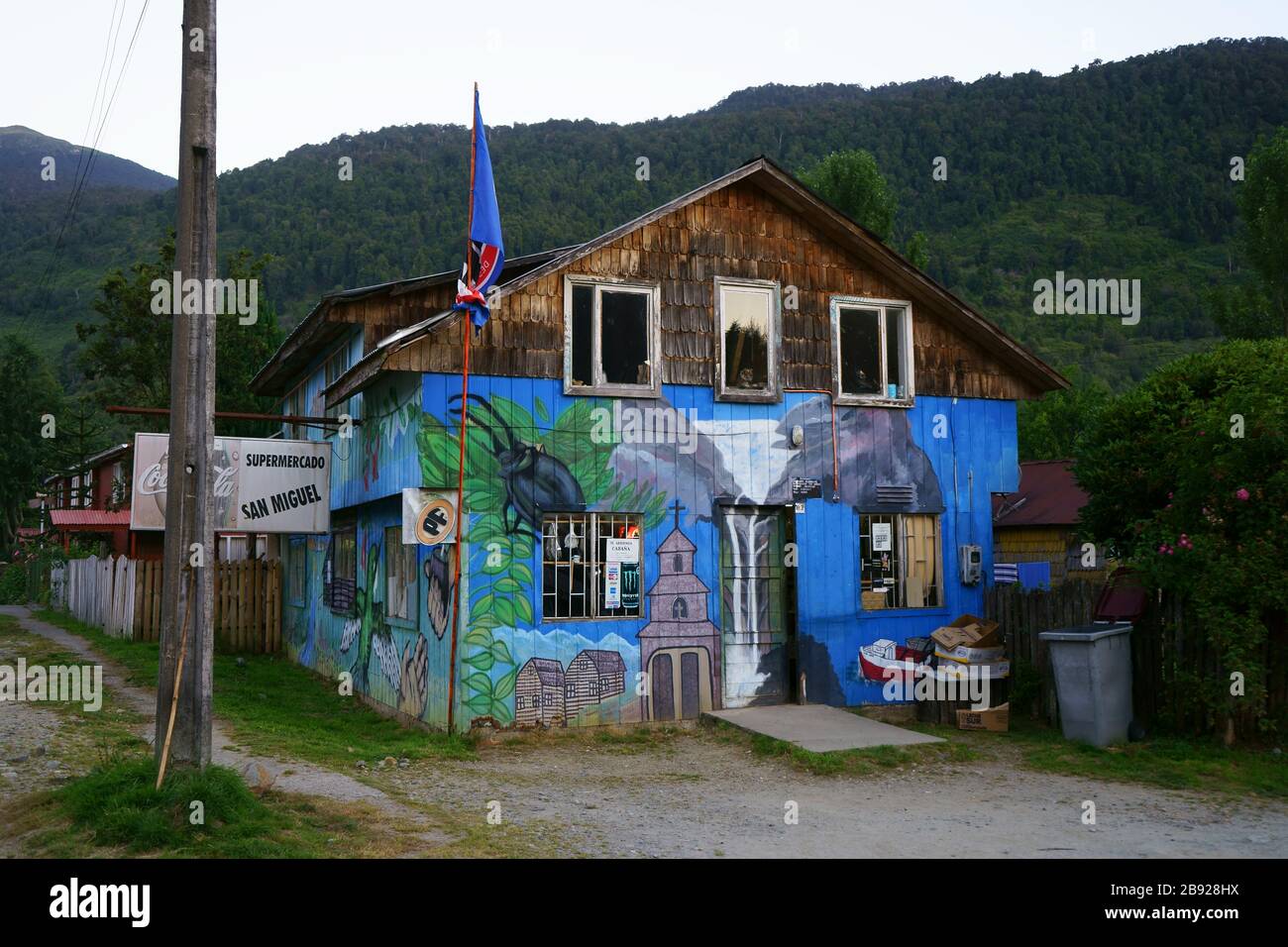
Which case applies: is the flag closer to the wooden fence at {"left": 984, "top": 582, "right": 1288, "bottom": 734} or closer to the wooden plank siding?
the wooden plank siding

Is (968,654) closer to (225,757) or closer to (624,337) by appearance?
(624,337)

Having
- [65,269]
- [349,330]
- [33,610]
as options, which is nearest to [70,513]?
[33,610]

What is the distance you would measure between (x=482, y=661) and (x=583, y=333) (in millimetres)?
4172

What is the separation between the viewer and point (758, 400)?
14.2 metres

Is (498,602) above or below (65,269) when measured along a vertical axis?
below

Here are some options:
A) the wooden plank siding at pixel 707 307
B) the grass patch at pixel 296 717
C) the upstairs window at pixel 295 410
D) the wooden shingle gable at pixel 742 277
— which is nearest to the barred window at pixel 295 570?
the grass patch at pixel 296 717

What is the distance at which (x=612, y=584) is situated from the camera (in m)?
13.3

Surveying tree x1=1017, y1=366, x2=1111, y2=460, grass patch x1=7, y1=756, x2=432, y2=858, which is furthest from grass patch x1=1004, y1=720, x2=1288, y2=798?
tree x1=1017, y1=366, x2=1111, y2=460

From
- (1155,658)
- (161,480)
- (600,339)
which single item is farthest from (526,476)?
(1155,658)

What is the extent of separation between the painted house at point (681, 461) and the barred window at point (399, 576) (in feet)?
0.18

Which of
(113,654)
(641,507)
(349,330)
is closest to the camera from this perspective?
(641,507)

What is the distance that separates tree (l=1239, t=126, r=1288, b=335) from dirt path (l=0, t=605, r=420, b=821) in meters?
31.0

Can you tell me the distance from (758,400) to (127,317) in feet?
108
